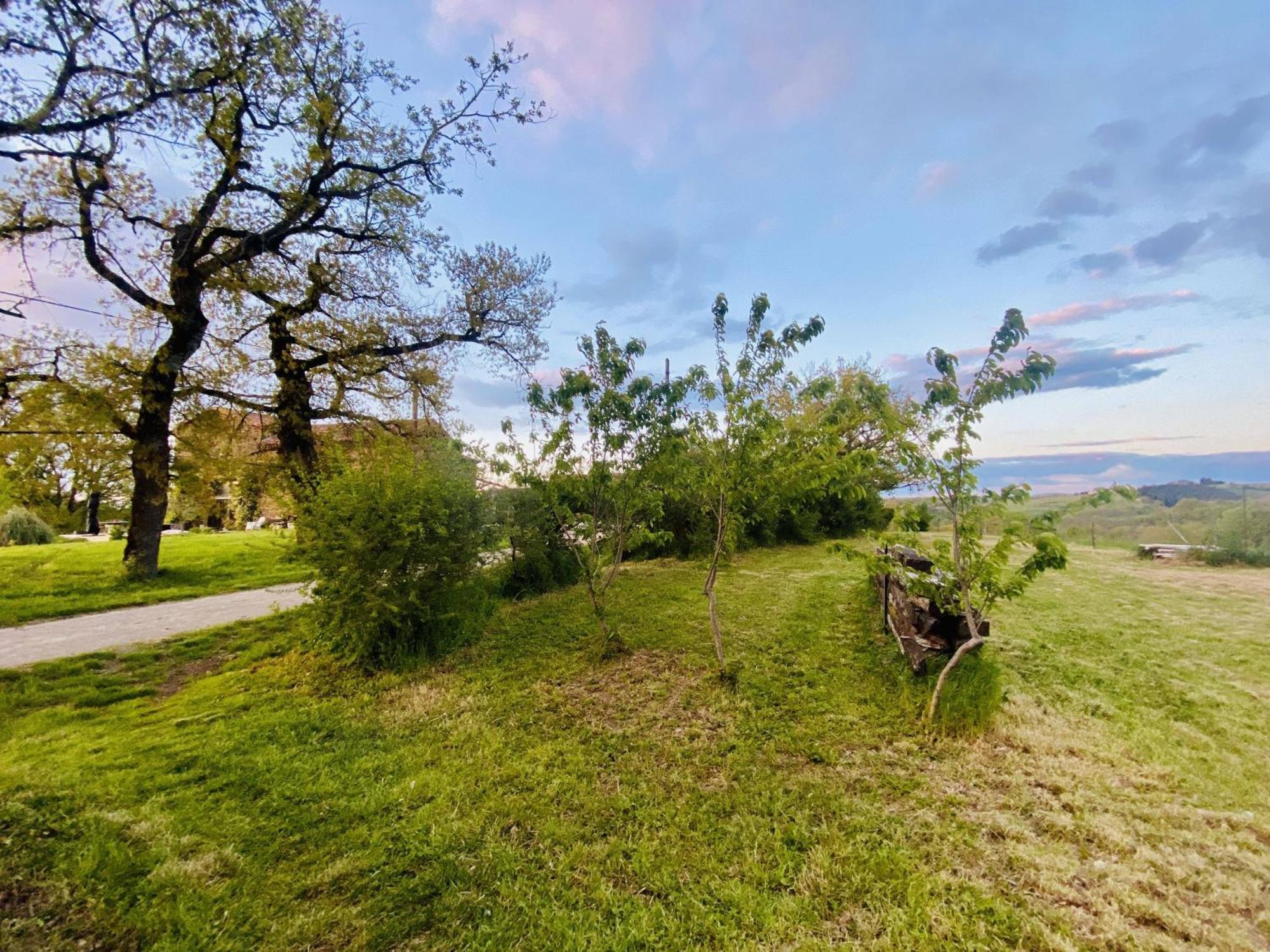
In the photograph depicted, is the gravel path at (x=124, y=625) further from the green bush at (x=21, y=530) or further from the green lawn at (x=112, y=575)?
the green bush at (x=21, y=530)

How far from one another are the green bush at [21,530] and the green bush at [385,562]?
745 inches

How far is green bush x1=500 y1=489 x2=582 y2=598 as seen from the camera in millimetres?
8734

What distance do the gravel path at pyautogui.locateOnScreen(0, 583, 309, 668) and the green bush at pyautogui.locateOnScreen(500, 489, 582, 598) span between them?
3.26 meters

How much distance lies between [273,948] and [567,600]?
639cm

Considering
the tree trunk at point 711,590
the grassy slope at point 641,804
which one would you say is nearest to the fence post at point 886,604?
the grassy slope at point 641,804

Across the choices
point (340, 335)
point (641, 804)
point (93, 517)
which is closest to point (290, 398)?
point (340, 335)

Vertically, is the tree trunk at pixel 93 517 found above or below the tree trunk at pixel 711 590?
above

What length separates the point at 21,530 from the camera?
15.8 metres

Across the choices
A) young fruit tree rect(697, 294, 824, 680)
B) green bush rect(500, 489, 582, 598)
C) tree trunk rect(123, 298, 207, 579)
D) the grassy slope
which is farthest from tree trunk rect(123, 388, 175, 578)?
young fruit tree rect(697, 294, 824, 680)

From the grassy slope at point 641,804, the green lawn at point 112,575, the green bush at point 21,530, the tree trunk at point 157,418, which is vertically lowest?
the grassy slope at point 641,804

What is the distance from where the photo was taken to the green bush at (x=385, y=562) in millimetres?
5176

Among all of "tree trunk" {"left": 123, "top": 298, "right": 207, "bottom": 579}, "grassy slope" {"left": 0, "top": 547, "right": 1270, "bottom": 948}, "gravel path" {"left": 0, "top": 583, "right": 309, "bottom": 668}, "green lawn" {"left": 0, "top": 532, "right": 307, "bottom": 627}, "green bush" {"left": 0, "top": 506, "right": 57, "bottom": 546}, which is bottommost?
"grassy slope" {"left": 0, "top": 547, "right": 1270, "bottom": 948}

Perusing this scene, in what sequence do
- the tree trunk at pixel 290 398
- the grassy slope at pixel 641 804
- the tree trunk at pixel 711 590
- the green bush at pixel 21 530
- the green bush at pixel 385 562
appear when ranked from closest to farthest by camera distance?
the grassy slope at pixel 641 804 < the tree trunk at pixel 711 590 < the green bush at pixel 385 562 < the tree trunk at pixel 290 398 < the green bush at pixel 21 530

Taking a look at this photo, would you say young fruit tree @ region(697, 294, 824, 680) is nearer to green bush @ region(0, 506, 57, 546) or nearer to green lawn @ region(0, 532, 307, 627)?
green lawn @ region(0, 532, 307, 627)
